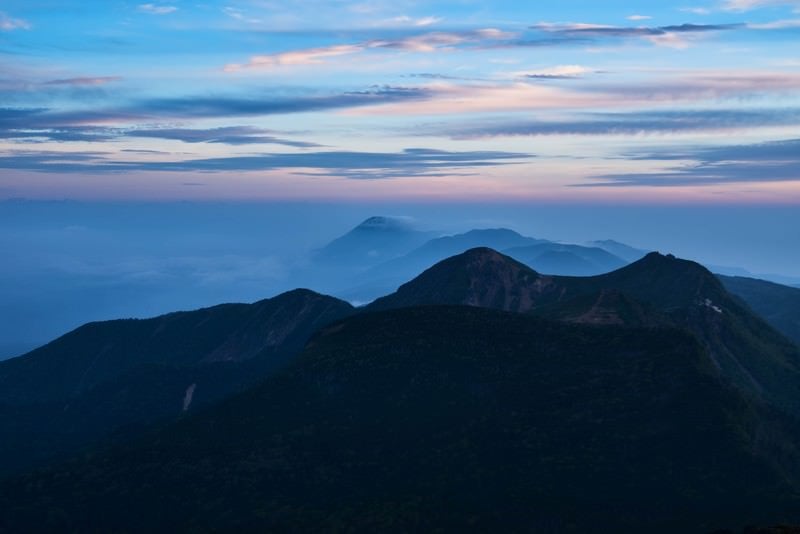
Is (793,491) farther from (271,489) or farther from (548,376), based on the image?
(271,489)

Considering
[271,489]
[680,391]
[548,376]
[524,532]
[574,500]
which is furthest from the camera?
[548,376]

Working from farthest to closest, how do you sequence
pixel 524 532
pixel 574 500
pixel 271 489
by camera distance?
1. pixel 271 489
2. pixel 574 500
3. pixel 524 532

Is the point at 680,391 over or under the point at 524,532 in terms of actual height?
over

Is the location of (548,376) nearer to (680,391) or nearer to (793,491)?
(680,391)

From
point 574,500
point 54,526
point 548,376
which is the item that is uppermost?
point 548,376

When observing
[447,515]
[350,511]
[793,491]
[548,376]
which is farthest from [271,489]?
[793,491]

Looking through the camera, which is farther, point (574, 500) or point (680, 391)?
point (680, 391)
